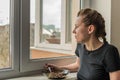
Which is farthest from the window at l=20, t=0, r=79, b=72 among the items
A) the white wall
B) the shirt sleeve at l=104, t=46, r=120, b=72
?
the shirt sleeve at l=104, t=46, r=120, b=72

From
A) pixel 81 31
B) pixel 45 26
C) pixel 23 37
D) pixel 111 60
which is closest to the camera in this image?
pixel 111 60

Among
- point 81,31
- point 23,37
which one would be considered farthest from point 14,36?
point 81,31

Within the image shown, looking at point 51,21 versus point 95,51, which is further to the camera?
point 51,21

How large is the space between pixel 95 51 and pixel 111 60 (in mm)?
169

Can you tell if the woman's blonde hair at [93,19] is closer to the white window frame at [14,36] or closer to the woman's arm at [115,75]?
the woman's arm at [115,75]

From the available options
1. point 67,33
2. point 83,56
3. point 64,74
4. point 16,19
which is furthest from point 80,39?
point 67,33

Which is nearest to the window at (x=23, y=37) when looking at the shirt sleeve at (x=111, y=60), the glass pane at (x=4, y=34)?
the glass pane at (x=4, y=34)

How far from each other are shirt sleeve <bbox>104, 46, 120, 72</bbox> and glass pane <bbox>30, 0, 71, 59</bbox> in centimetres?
67

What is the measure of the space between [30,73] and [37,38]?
419 mm

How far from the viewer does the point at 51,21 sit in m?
2.29

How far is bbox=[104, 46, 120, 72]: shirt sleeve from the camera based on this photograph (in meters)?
1.58

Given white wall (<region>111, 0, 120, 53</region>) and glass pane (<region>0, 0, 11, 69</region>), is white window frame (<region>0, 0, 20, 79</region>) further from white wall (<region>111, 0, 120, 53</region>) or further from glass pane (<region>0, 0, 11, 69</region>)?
white wall (<region>111, 0, 120, 53</region>)

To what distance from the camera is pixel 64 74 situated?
1.89m

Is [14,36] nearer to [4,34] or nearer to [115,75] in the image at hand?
[4,34]
